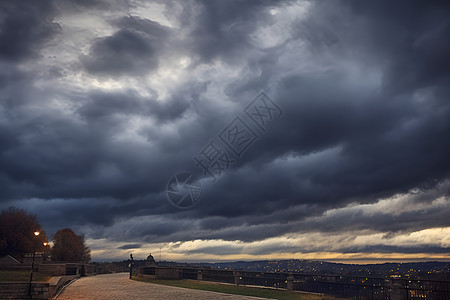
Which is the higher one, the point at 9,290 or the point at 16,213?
the point at 16,213

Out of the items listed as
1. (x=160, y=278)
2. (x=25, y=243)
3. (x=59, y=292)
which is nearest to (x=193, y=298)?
(x=59, y=292)

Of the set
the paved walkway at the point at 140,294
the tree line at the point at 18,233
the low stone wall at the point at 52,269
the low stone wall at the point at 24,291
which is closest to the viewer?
the paved walkway at the point at 140,294

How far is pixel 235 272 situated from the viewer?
27141mm

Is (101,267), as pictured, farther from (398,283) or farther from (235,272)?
(398,283)

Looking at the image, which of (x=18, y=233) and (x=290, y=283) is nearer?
(x=290, y=283)

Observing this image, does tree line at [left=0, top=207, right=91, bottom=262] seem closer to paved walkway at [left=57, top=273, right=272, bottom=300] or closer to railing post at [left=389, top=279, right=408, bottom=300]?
paved walkway at [left=57, top=273, right=272, bottom=300]

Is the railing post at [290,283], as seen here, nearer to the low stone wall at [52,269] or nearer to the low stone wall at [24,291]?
the low stone wall at [24,291]

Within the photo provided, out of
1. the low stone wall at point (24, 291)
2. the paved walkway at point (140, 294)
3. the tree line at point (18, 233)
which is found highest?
the tree line at point (18, 233)

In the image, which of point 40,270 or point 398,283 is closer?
point 398,283

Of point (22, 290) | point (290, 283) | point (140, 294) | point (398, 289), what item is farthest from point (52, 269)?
point (398, 289)

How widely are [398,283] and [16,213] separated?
260ft

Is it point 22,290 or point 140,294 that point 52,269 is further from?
point 140,294

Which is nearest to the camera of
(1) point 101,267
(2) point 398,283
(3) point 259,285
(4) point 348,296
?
(2) point 398,283

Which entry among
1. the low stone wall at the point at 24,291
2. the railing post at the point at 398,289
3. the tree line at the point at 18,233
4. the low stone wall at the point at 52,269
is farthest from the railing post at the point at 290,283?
the tree line at the point at 18,233
